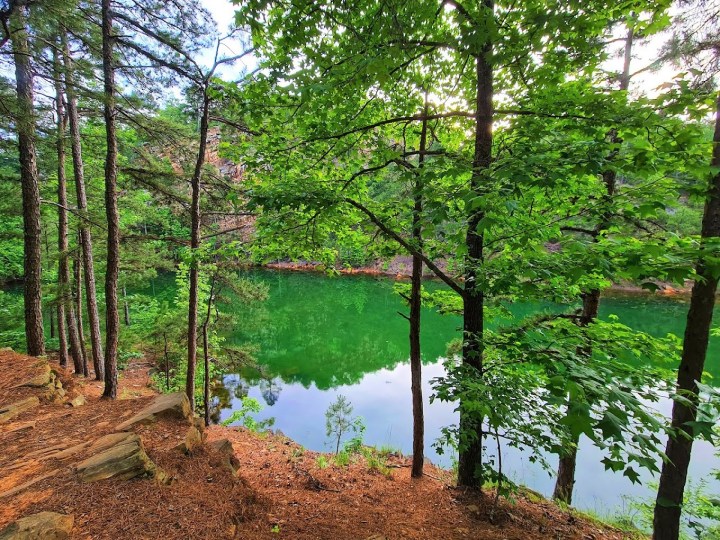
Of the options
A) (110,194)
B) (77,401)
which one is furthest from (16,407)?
(110,194)

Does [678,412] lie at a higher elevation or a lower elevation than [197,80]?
lower

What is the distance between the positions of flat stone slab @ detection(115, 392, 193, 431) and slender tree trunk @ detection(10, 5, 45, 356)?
4198mm

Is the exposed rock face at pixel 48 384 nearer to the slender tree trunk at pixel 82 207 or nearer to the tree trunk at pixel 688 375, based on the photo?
the slender tree trunk at pixel 82 207

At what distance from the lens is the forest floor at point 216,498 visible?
2766 mm

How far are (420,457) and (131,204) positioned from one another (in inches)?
417

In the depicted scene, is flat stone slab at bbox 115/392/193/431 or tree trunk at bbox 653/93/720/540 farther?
flat stone slab at bbox 115/392/193/431

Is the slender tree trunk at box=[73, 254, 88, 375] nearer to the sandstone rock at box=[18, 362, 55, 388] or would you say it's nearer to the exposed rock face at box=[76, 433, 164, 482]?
the sandstone rock at box=[18, 362, 55, 388]

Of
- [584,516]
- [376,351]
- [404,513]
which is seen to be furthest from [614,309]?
[404,513]

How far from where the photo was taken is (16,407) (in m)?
4.75

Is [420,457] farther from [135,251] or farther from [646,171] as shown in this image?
[135,251]

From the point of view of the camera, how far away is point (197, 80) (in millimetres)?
6258

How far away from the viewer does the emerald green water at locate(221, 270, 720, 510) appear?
27.0 ft

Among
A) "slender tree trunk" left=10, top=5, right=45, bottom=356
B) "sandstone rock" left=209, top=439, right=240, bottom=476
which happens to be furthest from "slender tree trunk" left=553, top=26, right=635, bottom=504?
"slender tree trunk" left=10, top=5, right=45, bottom=356

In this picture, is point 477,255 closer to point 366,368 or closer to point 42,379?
point 42,379
